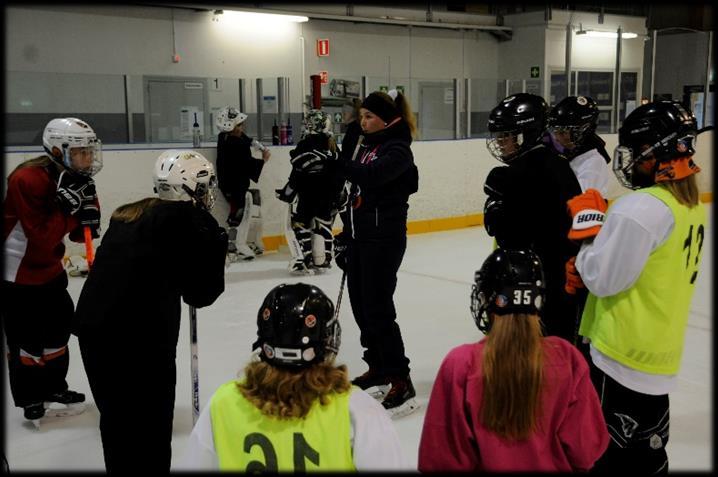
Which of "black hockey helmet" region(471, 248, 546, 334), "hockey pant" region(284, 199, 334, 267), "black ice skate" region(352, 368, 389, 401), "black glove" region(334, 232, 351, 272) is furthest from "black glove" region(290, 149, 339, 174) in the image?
"black hockey helmet" region(471, 248, 546, 334)

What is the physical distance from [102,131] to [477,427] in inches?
270

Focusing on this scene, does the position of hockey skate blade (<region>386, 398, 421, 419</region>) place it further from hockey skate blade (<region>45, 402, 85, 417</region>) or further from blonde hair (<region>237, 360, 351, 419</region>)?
blonde hair (<region>237, 360, 351, 419</region>)

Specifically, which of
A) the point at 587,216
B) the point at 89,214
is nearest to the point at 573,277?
the point at 587,216

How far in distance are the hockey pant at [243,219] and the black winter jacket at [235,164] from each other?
0.16 metres

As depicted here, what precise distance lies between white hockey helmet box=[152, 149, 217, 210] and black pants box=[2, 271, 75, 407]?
3.08ft

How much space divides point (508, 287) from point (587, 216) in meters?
→ 0.68

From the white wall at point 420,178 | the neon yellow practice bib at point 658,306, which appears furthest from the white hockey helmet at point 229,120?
the neon yellow practice bib at point 658,306

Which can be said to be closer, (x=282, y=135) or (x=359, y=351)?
(x=359, y=351)

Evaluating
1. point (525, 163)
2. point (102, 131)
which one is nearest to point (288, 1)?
point (102, 131)

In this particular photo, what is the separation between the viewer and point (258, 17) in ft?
37.2

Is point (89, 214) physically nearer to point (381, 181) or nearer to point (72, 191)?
point (72, 191)

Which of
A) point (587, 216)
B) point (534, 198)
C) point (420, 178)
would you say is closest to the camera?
point (587, 216)

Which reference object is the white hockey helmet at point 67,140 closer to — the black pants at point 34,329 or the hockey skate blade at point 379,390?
the black pants at point 34,329

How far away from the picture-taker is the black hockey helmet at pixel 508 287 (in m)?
1.60
